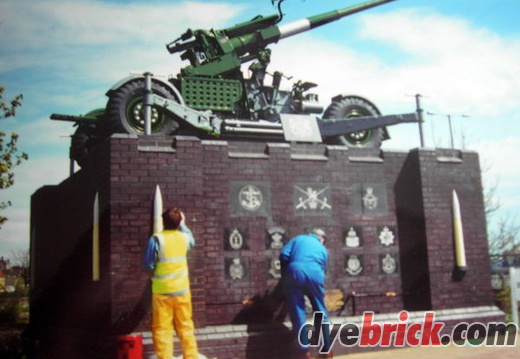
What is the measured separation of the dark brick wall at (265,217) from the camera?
700cm

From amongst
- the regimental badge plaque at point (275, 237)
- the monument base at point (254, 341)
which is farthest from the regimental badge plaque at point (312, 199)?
the monument base at point (254, 341)

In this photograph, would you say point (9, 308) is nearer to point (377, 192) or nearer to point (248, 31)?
point (248, 31)

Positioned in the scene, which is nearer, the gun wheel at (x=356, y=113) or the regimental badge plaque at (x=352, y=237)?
the regimental badge plaque at (x=352, y=237)

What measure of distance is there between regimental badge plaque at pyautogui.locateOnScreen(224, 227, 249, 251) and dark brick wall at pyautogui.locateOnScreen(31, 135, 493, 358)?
0.03 meters

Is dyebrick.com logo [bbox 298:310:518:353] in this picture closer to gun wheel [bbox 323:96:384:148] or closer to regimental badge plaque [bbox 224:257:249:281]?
regimental badge plaque [bbox 224:257:249:281]

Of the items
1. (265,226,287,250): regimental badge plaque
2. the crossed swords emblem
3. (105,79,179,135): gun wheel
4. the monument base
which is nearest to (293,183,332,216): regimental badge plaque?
the crossed swords emblem

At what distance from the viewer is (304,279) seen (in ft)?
22.4

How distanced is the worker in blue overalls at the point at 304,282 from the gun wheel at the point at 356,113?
357 cm

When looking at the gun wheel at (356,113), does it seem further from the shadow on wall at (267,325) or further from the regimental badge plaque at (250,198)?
the shadow on wall at (267,325)

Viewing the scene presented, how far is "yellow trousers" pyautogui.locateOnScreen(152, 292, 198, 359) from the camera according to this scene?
5.59 m

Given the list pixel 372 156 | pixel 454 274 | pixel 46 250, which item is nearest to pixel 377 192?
pixel 372 156

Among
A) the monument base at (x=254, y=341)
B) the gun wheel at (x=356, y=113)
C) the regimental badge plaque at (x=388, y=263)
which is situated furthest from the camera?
the gun wheel at (x=356, y=113)

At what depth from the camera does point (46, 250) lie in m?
10.3

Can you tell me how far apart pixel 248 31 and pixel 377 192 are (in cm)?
383
